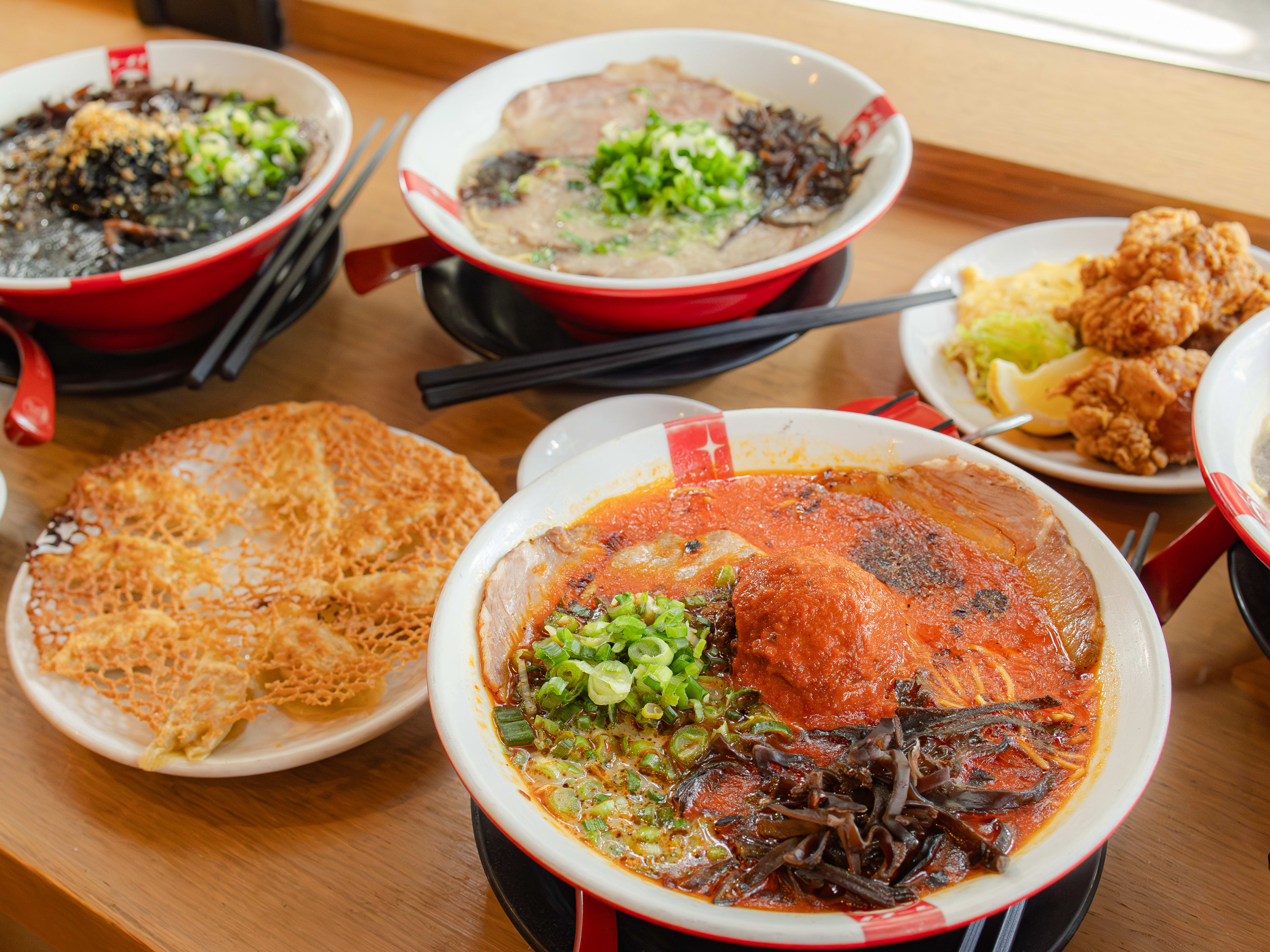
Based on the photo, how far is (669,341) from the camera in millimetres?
1878

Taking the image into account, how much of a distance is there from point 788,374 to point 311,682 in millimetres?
1293

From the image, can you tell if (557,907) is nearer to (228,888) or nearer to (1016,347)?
(228,888)

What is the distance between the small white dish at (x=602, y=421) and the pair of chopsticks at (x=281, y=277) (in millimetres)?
657

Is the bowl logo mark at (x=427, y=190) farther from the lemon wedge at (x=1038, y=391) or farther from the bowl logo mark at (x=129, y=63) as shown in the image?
the lemon wedge at (x=1038, y=391)

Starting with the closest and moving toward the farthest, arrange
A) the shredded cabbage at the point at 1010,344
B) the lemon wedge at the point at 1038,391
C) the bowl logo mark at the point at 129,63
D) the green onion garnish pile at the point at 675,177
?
1. the lemon wedge at the point at 1038,391
2. the shredded cabbage at the point at 1010,344
3. the green onion garnish pile at the point at 675,177
4. the bowl logo mark at the point at 129,63

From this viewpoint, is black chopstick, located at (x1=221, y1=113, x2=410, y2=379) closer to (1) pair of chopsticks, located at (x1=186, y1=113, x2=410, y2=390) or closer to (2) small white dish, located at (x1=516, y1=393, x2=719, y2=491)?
(1) pair of chopsticks, located at (x1=186, y1=113, x2=410, y2=390)

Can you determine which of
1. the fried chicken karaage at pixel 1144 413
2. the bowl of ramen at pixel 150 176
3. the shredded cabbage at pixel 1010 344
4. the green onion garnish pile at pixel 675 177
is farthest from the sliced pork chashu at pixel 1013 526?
the bowl of ramen at pixel 150 176

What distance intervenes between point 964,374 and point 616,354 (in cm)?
80

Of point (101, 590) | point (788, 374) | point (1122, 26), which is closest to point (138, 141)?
point (101, 590)

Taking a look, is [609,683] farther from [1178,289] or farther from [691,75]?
[691,75]

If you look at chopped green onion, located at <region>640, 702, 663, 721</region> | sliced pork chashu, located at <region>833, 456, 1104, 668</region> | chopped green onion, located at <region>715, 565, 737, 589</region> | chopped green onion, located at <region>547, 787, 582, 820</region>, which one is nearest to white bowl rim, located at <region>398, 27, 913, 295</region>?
sliced pork chashu, located at <region>833, 456, 1104, 668</region>

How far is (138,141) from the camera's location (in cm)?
223

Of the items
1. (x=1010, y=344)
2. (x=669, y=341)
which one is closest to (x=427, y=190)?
(x=669, y=341)

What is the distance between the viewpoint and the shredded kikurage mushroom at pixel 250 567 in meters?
1.46
